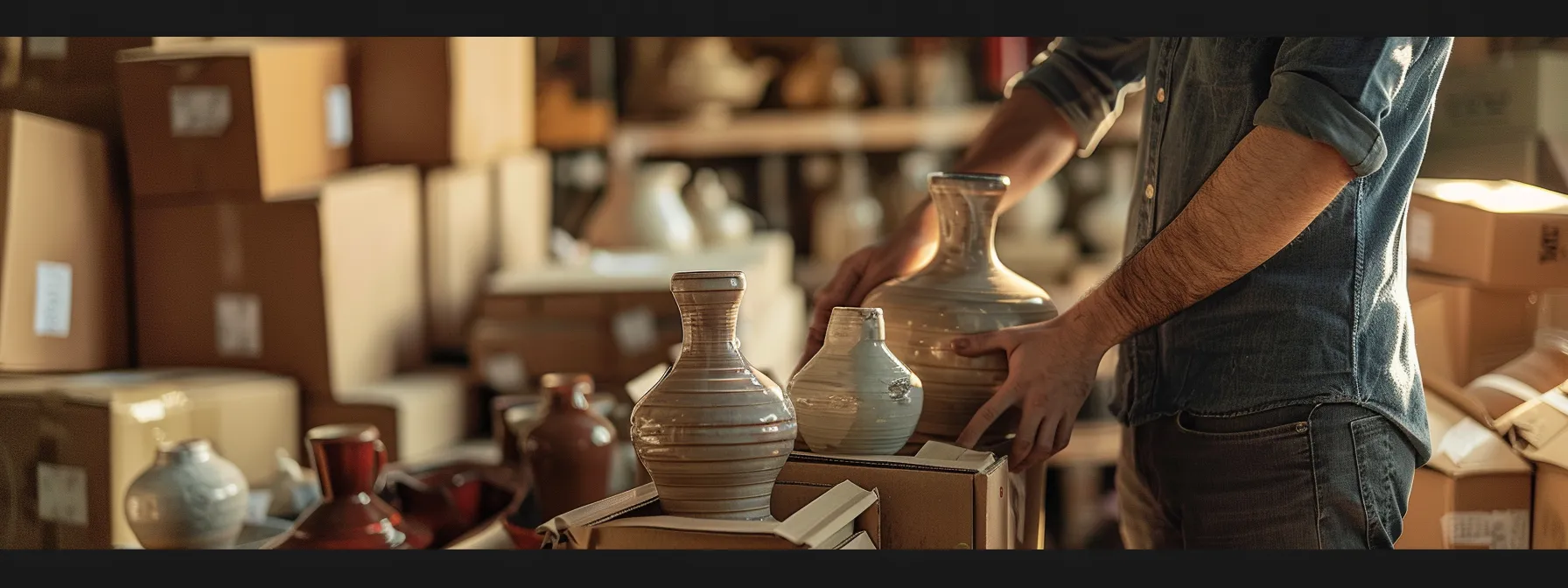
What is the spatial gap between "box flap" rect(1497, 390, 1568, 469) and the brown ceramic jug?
1227 mm

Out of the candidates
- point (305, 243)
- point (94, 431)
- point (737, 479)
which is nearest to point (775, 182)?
point (305, 243)

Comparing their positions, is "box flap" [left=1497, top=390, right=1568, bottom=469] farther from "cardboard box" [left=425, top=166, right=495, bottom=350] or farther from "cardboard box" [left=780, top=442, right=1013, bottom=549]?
"cardboard box" [left=425, top=166, right=495, bottom=350]

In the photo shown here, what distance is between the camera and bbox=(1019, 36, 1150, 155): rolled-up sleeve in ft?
5.96

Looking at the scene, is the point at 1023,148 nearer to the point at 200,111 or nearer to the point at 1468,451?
the point at 1468,451

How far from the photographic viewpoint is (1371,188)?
1.44m

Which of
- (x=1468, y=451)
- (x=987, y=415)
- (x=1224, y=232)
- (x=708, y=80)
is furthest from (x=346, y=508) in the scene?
(x=708, y=80)

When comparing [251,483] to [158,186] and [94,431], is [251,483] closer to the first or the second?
[94,431]

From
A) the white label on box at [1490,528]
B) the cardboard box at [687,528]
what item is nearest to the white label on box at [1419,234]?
the white label on box at [1490,528]

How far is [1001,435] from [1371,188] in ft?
1.58

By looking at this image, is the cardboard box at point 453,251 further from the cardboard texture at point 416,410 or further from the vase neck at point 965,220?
the vase neck at point 965,220

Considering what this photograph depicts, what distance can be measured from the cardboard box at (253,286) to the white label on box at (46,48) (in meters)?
0.32

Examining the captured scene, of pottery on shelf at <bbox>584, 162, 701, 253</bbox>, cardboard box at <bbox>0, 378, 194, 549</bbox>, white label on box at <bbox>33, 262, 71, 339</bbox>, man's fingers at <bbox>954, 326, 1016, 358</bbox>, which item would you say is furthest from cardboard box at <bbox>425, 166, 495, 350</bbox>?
man's fingers at <bbox>954, 326, 1016, 358</bbox>

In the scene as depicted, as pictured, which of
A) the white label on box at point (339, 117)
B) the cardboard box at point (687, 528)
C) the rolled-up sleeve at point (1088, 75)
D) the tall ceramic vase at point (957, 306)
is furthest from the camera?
the white label on box at point (339, 117)

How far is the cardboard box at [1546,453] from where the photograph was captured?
5.42 feet
